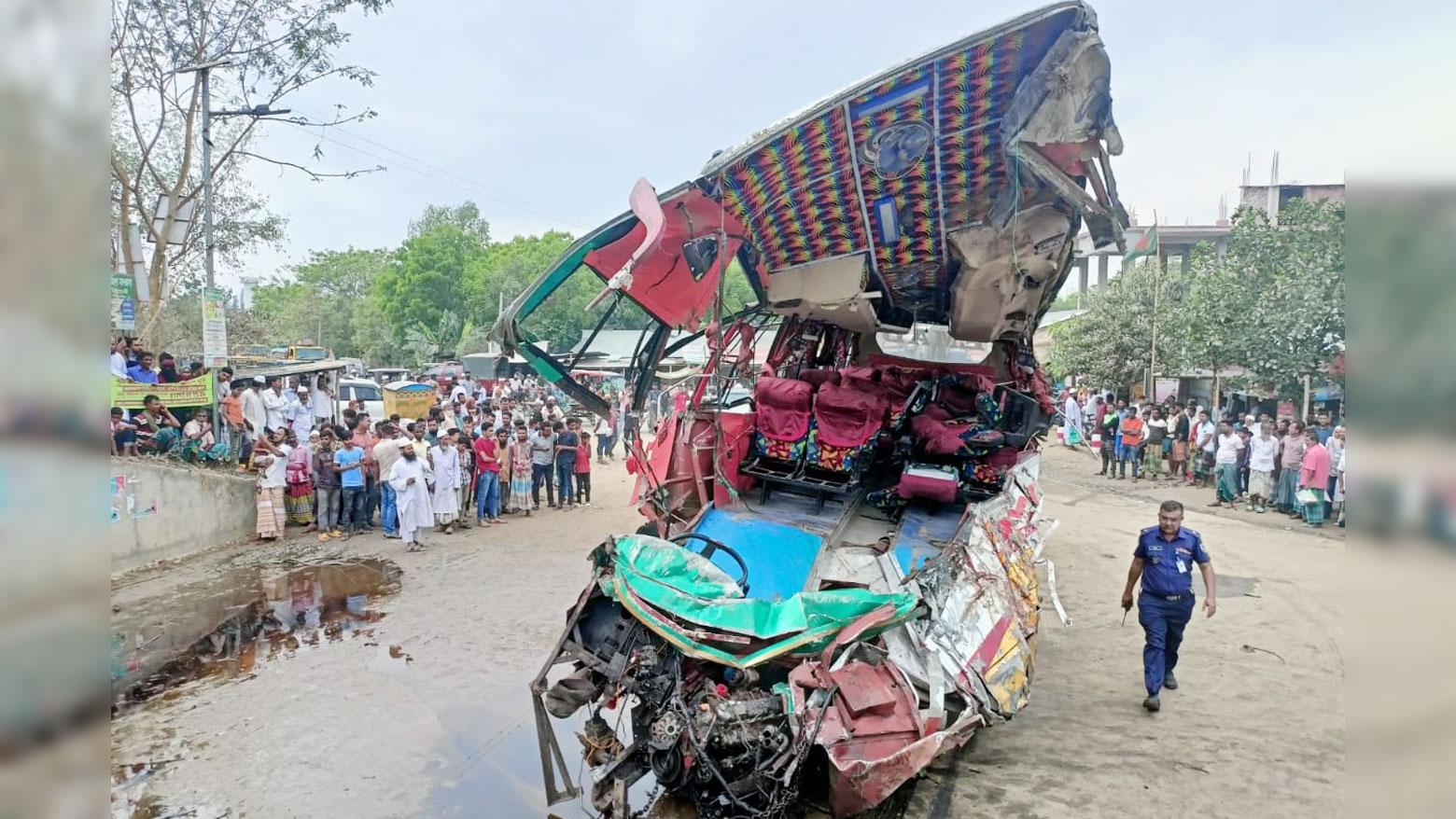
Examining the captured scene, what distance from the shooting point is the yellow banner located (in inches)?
430

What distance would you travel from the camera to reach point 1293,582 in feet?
30.7

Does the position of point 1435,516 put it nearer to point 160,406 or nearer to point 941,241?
point 941,241

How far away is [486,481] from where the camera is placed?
12.1 metres

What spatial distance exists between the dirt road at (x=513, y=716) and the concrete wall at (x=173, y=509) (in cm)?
46

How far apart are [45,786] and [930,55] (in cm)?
538

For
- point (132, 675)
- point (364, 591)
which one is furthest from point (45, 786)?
point (364, 591)

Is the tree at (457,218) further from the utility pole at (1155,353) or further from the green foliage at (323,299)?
the utility pole at (1155,353)

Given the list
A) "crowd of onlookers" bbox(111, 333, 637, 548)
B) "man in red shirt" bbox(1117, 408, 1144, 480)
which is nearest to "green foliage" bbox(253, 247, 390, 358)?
"crowd of onlookers" bbox(111, 333, 637, 548)

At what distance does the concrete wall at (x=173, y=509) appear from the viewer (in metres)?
9.09

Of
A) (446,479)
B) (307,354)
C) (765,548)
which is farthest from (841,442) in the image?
(307,354)

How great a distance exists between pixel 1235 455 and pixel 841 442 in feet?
33.9

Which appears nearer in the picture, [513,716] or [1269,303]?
[513,716]

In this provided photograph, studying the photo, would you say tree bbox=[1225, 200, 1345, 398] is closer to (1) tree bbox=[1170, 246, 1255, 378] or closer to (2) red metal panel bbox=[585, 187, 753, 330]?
(1) tree bbox=[1170, 246, 1255, 378]

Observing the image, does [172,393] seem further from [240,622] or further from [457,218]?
[457,218]
